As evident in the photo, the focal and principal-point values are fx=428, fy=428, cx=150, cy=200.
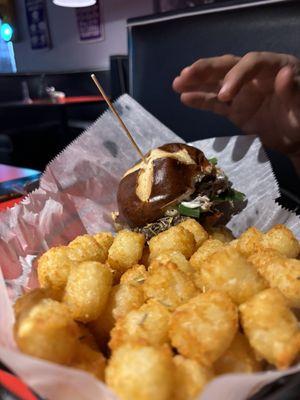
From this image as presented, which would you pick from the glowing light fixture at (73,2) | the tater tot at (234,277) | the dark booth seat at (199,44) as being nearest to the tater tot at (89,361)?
the tater tot at (234,277)

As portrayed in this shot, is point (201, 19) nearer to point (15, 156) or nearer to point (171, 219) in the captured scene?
point (171, 219)

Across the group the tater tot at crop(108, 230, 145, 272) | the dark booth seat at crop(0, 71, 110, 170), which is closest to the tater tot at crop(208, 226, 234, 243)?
the tater tot at crop(108, 230, 145, 272)

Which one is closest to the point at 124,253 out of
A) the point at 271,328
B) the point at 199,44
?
the point at 271,328

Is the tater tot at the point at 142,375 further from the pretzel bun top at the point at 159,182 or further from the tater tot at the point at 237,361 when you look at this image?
the pretzel bun top at the point at 159,182

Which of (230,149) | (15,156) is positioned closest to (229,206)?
(230,149)

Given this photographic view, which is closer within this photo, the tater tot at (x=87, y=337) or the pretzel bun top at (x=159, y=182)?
the tater tot at (x=87, y=337)

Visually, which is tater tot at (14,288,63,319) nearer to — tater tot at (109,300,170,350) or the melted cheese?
tater tot at (109,300,170,350)
